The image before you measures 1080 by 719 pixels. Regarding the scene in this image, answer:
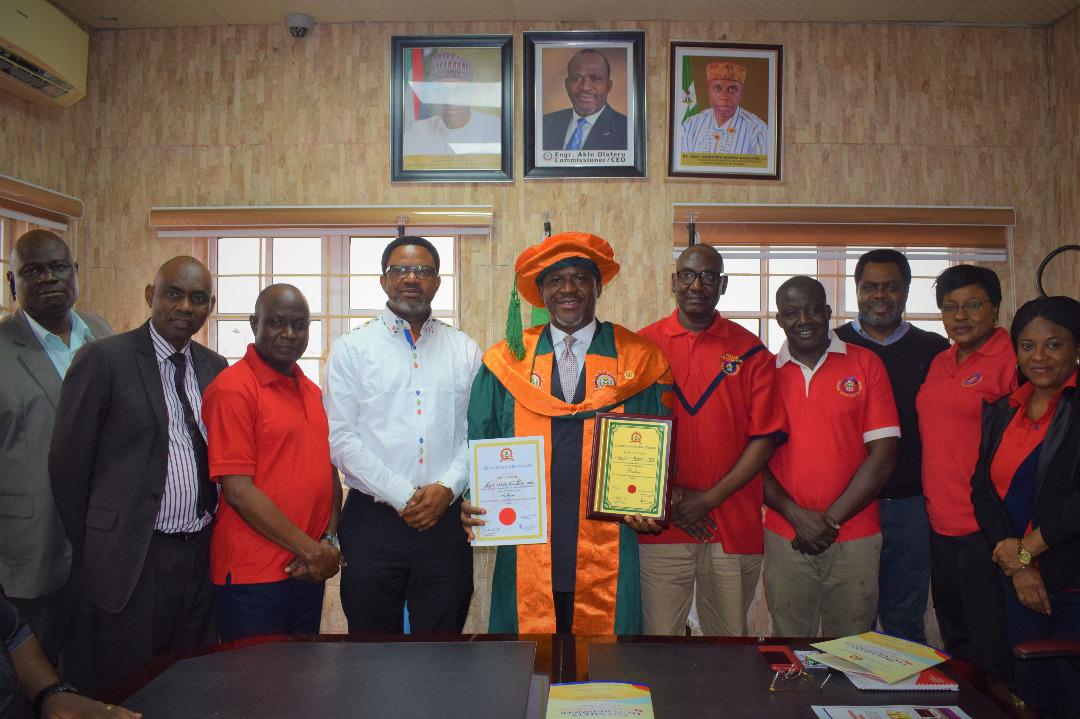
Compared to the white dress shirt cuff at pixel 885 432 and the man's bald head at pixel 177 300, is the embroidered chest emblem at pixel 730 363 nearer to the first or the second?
the white dress shirt cuff at pixel 885 432

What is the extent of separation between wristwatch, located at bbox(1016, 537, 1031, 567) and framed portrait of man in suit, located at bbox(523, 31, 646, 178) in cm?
284

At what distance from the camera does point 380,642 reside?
1.69 meters

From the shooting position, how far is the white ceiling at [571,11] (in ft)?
13.7

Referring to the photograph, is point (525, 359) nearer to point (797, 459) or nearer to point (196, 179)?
point (797, 459)

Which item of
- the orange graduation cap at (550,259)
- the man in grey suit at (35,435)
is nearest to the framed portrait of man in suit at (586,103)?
the orange graduation cap at (550,259)

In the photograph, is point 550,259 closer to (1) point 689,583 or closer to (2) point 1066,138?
(1) point 689,583

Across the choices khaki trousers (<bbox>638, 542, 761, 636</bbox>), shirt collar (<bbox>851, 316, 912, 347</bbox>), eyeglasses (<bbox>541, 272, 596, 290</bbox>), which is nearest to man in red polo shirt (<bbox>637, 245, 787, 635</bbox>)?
khaki trousers (<bbox>638, 542, 761, 636</bbox>)

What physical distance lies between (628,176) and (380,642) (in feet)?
10.9

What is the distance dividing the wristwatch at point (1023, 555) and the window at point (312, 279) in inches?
125

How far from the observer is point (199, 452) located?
245 centimetres

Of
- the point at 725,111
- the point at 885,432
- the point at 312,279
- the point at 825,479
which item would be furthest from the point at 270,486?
the point at 725,111

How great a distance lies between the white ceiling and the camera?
419cm

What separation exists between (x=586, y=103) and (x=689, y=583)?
2927mm

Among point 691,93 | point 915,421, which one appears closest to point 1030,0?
point 691,93
